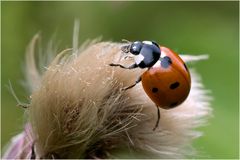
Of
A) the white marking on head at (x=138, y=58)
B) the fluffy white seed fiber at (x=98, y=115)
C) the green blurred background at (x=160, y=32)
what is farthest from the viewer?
the green blurred background at (x=160, y=32)

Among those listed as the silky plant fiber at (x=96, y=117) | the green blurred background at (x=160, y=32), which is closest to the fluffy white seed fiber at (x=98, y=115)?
the silky plant fiber at (x=96, y=117)

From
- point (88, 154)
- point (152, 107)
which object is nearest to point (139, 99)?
point (152, 107)

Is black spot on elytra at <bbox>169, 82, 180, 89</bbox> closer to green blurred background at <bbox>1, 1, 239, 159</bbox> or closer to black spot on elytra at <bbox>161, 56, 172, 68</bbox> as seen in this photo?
black spot on elytra at <bbox>161, 56, 172, 68</bbox>

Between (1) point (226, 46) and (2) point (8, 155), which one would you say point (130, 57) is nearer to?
(2) point (8, 155)

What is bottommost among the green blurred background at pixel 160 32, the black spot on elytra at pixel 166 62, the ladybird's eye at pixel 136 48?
the green blurred background at pixel 160 32

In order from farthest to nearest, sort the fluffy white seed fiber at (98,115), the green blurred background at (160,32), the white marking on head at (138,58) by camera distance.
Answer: the green blurred background at (160,32) < the white marking on head at (138,58) < the fluffy white seed fiber at (98,115)

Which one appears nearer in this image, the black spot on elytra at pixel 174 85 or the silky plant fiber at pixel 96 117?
the silky plant fiber at pixel 96 117

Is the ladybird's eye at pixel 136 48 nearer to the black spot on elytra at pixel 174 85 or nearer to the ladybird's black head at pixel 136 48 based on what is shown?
the ladybird's black head at pixel 136 48
